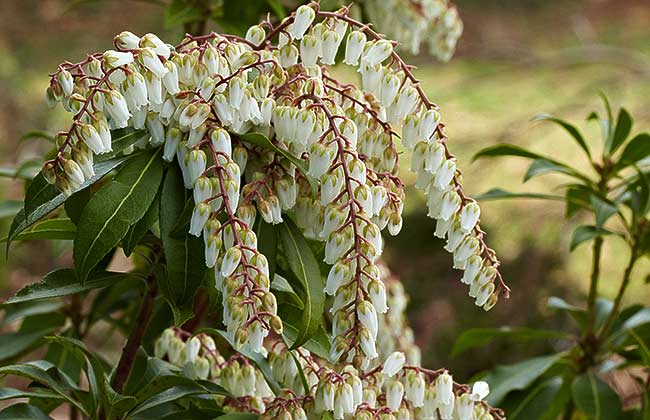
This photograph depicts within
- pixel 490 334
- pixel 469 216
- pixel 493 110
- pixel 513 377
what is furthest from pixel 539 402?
pixel 493 110

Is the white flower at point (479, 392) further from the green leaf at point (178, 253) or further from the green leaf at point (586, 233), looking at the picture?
the green leaf at point (586, 233)

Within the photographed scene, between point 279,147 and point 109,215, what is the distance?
9.1 inches

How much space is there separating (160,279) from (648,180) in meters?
1.00

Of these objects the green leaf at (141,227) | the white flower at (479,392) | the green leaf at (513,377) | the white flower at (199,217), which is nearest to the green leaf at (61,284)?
the green leaf at (141,227)

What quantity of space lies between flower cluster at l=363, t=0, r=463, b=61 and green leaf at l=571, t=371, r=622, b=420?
0.80m

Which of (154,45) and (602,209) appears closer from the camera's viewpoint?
(154,45)

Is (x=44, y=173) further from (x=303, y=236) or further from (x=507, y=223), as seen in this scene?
(x=507, y=223)

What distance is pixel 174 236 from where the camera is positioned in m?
1.22

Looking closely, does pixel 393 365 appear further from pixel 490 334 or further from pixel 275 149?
pixel 490 334

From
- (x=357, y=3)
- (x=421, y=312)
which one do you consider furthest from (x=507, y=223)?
(x=357, y=3)

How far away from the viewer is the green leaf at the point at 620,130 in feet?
6.29

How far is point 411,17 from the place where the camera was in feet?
6.84

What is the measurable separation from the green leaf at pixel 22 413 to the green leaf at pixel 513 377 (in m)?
0.91

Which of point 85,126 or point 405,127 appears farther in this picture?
point 405,127
